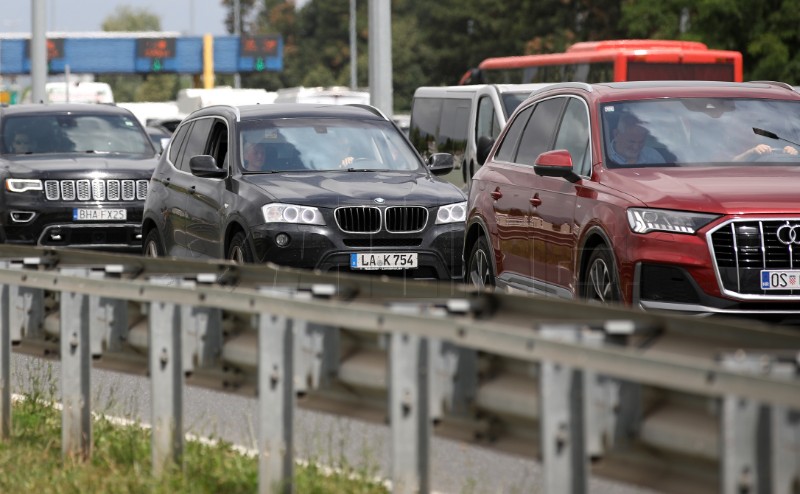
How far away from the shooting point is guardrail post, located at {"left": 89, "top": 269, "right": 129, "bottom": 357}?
7266mm

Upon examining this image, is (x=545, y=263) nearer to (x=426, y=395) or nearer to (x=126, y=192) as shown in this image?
(x=426, y=395)

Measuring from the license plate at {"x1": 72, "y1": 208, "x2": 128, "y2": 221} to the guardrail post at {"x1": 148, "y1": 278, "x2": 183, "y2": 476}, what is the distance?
42.1 ft

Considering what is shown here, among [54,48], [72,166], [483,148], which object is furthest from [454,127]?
[54,48]

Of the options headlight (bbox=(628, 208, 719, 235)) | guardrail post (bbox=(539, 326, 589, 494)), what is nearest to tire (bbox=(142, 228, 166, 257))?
headlight (bbox=(628, 208, 719, 235))

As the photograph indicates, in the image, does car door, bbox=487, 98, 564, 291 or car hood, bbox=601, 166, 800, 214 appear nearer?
car hood, bbox=601, 166, 800, 214

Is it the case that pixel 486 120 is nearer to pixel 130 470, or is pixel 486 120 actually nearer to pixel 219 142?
A: pixel 219 142

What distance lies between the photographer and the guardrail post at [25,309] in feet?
26.1

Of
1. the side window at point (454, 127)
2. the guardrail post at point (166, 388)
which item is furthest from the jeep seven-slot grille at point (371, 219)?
the side window at point (454, 127)

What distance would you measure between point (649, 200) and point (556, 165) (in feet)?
3.91

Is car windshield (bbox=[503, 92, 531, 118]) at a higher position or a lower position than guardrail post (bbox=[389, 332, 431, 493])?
higher

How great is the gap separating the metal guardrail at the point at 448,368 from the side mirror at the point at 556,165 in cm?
445

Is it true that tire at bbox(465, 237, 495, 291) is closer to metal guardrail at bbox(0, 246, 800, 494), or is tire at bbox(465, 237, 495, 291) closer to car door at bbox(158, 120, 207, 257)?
car door at bbox(158, 120, 207, 257)

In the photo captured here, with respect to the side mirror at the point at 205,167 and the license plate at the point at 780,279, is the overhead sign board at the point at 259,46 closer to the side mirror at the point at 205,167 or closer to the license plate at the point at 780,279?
the side mirror at the point at 205,167

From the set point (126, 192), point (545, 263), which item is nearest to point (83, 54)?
point (126, 192)
